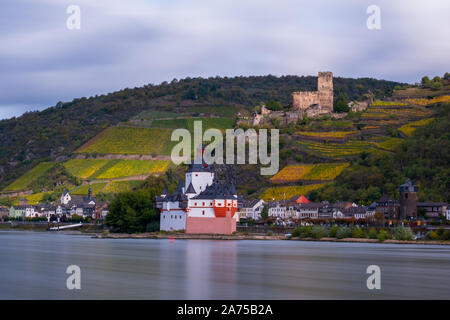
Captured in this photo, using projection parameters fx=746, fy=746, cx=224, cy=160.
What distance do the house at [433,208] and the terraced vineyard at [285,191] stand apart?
61.6 ft

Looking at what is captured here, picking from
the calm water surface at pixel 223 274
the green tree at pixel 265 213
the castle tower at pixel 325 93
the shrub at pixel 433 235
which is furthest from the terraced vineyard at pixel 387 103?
the calm water surface at pixel 223 274

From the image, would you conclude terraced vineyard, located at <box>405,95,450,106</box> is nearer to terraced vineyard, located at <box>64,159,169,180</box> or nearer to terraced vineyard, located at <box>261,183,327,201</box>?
terraced vineyard, located at <box>261,183,327,201</box>

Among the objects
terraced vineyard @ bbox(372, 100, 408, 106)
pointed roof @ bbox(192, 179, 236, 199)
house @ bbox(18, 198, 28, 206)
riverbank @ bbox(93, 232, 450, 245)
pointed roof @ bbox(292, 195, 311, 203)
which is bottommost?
riverbank @ bbox(93, 232, 450, 245)

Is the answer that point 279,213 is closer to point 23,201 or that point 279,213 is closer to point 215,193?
point 215,193

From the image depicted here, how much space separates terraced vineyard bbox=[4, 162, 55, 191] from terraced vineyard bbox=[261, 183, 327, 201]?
4983 centimetres

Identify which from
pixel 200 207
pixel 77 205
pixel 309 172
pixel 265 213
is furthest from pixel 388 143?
pixel 77 205

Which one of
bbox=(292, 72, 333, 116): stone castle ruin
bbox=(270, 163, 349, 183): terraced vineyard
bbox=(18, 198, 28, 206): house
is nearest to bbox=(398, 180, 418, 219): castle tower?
bbox=(270, 163, 349, 183): terraced vineyard

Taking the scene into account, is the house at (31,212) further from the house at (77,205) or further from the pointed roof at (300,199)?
the pointed roof at (300,199)

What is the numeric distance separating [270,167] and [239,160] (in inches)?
235

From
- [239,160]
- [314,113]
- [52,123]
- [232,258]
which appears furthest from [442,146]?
[52,123]

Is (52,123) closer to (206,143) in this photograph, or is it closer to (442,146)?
(206,143)

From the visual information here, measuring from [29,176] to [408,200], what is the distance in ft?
263

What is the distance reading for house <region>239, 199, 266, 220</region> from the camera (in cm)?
8925

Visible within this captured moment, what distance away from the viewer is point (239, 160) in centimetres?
10856
